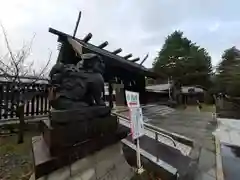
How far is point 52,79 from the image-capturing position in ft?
15.5

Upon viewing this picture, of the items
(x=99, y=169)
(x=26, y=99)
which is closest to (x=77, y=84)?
(x=99, y=169)

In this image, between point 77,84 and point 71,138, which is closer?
point 71,138

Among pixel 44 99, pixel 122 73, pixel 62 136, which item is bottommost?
pixel 62 136

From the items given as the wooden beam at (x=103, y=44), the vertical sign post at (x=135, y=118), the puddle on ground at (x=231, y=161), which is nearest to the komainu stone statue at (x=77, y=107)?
the vertical sign post at (x=135, y=118)

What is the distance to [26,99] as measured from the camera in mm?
8609

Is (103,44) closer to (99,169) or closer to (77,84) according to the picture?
(77,84)

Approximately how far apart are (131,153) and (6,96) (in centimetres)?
529

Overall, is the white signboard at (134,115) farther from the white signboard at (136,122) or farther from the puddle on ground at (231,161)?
the puddle on ground at (231,161)

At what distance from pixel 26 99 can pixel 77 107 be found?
486 cm

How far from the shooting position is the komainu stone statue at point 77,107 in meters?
4.25

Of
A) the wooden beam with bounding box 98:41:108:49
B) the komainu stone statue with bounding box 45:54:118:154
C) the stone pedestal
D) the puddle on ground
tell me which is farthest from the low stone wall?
the wooden beam with bounding box 98:41:108:49

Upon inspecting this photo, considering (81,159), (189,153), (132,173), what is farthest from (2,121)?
(189,153)

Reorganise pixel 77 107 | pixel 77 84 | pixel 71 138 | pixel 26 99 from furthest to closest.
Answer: pixel 26 99 < pixel 77 84 < pixel 77 107 < pixel 71 138

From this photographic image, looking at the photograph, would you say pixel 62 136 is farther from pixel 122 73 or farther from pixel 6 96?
pixel 122 73
